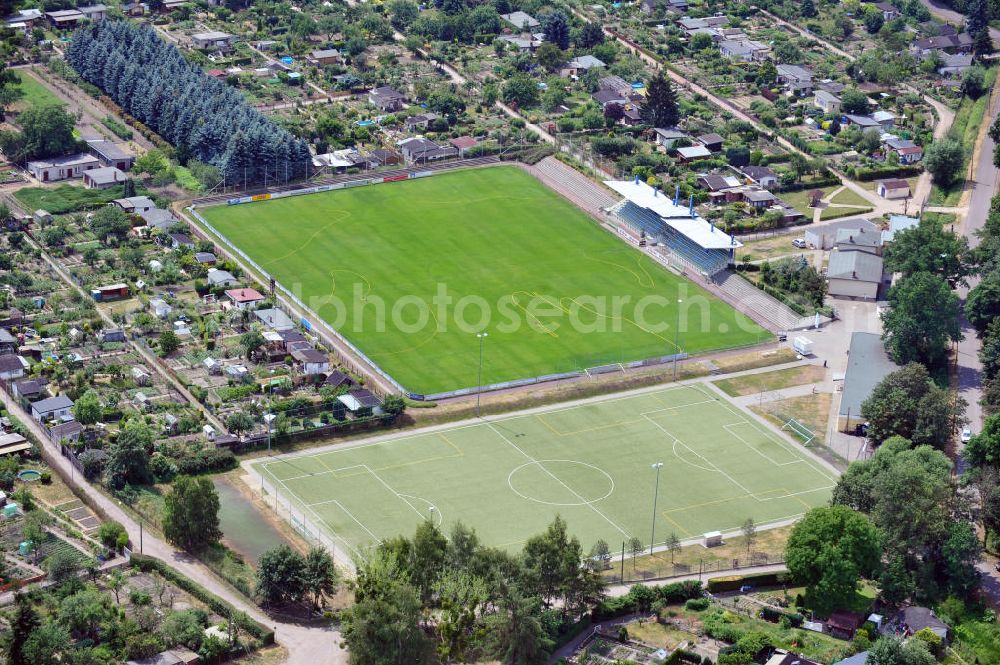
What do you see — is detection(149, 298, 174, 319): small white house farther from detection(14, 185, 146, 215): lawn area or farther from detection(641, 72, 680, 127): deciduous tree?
detection(641, 72, 680, 127): deciduous tree

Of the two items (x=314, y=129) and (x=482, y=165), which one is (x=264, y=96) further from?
(x=482, y=165)

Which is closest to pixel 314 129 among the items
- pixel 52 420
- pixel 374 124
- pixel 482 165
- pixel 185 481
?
pixel 374 124

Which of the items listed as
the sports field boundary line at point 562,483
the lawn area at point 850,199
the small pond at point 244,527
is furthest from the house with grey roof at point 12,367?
the lawn area at point 850,199

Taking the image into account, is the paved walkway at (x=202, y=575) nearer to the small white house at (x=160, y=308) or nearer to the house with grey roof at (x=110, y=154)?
the small white house at (x=160, y=308)

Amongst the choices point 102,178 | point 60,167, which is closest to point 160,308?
point 102,178

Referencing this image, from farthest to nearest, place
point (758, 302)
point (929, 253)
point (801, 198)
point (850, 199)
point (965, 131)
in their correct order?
point (965, 131) → point (801, 198) → point (850, 199) → point (758, 302) → point (929, 253)

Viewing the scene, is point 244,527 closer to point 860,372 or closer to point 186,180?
point 860,372

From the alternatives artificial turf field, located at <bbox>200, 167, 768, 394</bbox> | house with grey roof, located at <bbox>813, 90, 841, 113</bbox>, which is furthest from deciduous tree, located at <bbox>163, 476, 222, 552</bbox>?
house with grey roof, located at <bbox>813, 90, 841, 113</bbox>
